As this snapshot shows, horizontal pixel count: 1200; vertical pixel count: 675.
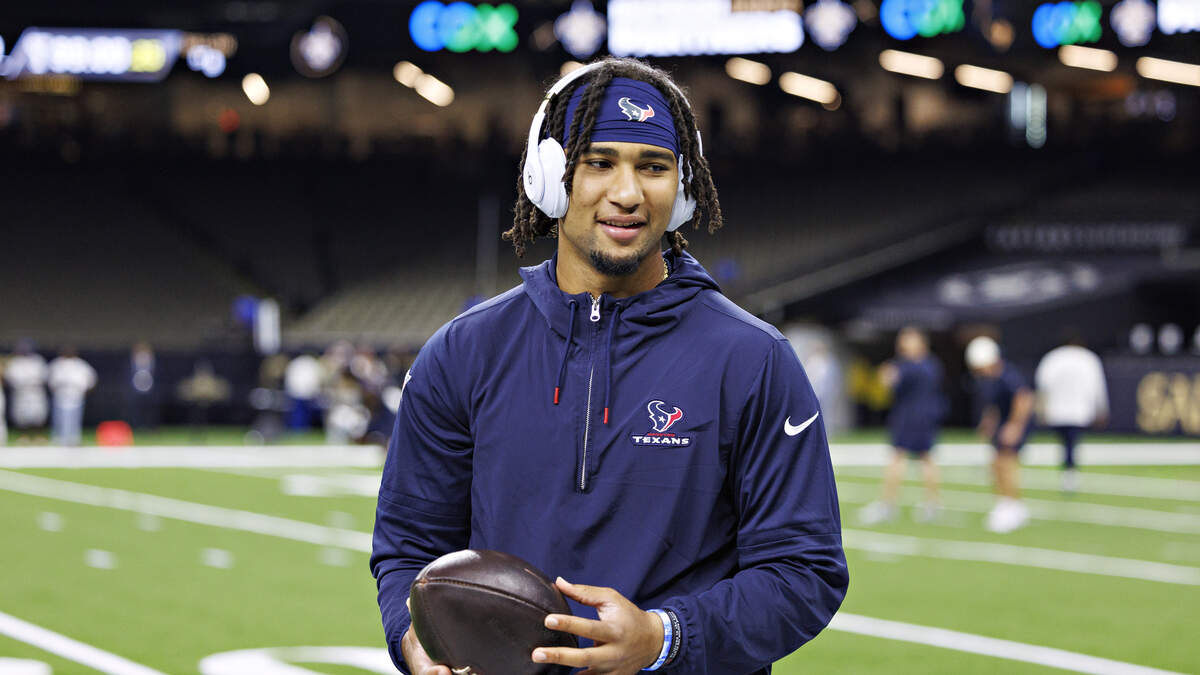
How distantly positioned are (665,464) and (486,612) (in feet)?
1.32

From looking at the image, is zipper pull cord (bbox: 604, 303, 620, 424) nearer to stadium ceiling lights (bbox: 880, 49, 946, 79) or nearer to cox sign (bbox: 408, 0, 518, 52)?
cox sign (bbox: 408, 0, 518, 52)

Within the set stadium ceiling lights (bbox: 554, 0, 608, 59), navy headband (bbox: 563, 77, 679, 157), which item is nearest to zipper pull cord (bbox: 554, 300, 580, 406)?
navy headband (bbox: 563, 77, 679, 157)

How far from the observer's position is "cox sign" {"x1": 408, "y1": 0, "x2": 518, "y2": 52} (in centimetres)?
2831

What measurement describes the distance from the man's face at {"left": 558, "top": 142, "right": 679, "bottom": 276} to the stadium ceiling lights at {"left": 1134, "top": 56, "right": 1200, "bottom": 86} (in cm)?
2706

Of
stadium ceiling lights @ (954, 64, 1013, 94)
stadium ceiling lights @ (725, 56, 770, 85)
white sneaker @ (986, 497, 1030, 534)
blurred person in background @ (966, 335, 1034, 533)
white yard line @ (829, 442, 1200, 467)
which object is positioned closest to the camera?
white sneaker @ (986, 497, 1030, 534)

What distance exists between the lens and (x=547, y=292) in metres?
2.81

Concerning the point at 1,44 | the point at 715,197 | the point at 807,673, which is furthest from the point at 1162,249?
the point at 715,197

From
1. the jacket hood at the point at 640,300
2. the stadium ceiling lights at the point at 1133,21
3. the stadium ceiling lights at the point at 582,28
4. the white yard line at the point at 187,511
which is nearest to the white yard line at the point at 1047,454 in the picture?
the stadium ceiling lights at the point at 1133,21

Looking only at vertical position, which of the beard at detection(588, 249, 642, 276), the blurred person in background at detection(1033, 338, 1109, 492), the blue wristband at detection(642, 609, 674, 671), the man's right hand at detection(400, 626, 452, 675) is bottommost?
the blurred person in background at detection(1033, 338, 1109, 492)

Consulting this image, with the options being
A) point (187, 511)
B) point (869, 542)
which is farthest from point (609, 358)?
point (187, 511)

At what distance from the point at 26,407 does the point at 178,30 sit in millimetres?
9136

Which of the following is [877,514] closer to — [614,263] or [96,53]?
[614,263]

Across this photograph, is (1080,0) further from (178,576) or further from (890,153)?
(178,576)

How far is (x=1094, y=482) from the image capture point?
18.7 meters
